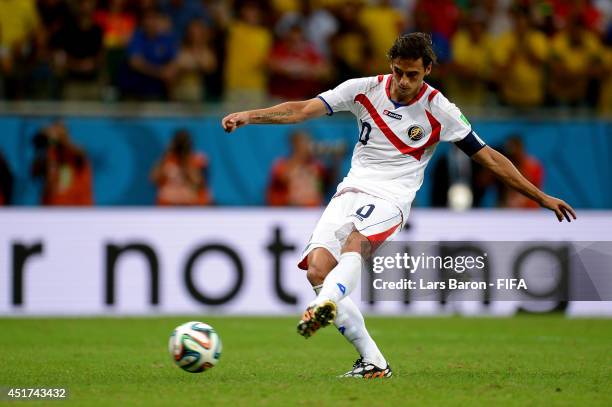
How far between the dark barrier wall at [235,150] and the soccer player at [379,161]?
8.89 metres

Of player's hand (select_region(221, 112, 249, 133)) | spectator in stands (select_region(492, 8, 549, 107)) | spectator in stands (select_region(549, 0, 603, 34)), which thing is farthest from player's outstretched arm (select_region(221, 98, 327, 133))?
spectator in stands (select_region(549, 0, 603, 34))

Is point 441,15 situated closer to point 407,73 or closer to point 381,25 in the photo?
point 381,25

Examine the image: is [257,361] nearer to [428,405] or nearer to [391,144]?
[391,144]

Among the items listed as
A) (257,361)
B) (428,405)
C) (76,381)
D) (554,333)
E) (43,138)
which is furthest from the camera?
(43,138)

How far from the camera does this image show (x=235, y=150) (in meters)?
18.0

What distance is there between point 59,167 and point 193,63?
8.41ft

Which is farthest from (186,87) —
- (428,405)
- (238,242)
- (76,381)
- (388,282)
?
(428,405)

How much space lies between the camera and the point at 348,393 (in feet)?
25.5

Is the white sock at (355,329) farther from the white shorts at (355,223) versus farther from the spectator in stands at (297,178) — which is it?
the spectator in stands at (297,178)

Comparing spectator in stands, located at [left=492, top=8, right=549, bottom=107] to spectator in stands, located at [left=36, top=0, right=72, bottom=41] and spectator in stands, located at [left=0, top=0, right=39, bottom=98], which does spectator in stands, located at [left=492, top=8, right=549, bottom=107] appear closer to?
spectator in stands, located at [left=36, top=0, right=72, bottom=41]

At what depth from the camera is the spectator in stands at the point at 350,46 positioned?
1784cm

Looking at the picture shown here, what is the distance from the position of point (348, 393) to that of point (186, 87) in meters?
10.5

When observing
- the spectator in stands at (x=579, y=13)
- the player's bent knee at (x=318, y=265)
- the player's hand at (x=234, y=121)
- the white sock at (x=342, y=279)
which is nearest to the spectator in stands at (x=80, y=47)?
the spectator in stands at (x=579, y=13)
